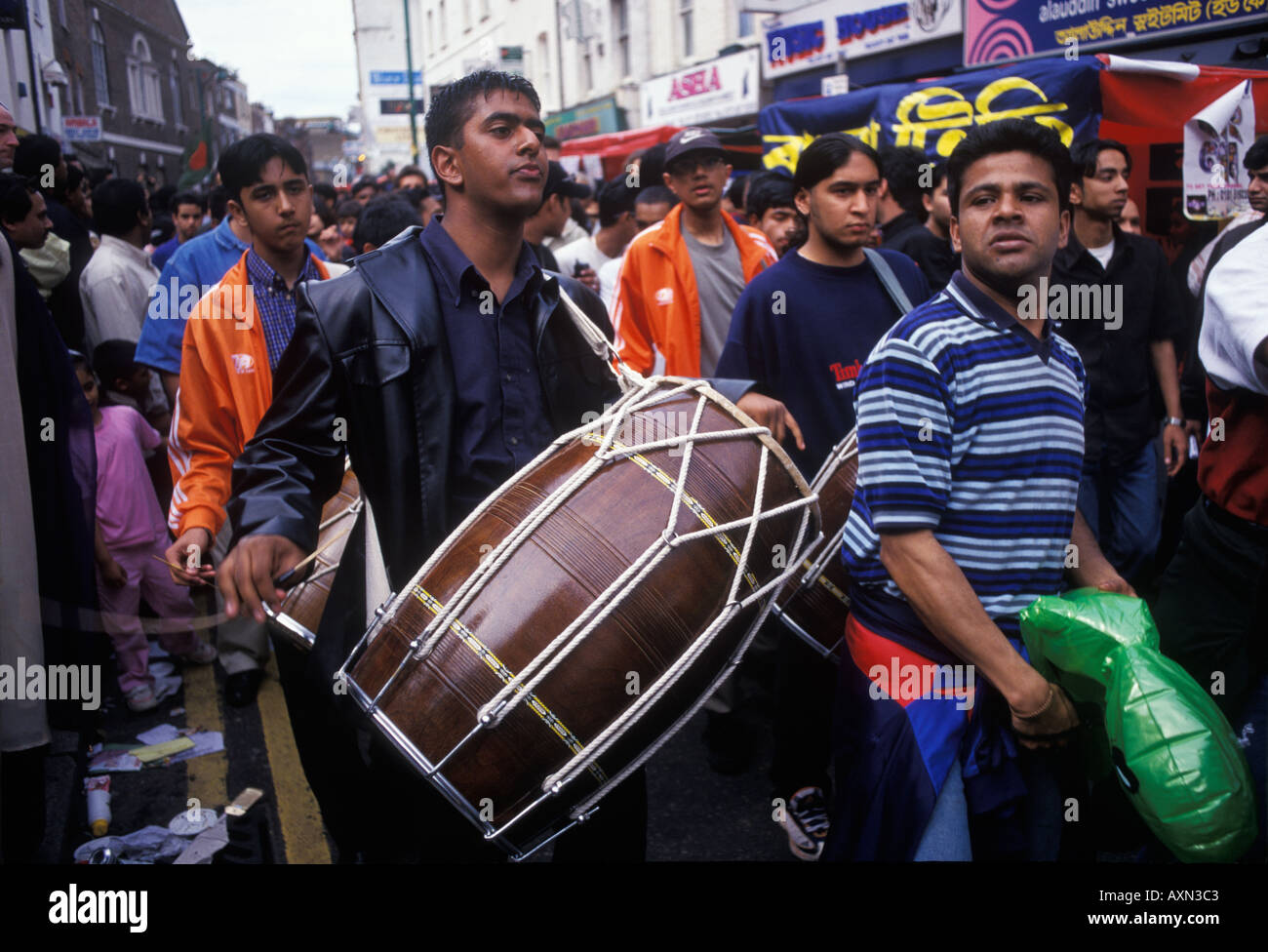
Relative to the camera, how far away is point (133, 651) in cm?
446

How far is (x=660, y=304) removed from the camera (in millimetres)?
→ 4543

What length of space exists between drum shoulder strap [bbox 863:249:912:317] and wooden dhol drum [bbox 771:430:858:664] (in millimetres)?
800

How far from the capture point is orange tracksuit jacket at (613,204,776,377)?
14.9 ft

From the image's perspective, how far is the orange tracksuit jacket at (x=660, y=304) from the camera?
4.53 m

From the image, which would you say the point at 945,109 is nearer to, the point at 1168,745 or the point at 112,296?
the point at 112,296

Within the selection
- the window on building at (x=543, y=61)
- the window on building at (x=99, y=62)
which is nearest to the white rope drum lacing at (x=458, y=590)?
the window on building at (x=99, y=62)

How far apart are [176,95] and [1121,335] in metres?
4.35

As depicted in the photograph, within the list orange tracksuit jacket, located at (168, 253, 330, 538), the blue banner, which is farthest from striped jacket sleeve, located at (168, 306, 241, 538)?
the blue banner

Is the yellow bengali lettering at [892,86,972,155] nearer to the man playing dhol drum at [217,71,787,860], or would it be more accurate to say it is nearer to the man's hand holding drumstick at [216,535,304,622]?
the man playing dhol drum at [217,71,787,860]

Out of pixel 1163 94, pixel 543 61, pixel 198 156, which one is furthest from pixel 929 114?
pixel 543 61

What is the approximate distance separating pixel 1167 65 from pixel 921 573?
20.6ft
